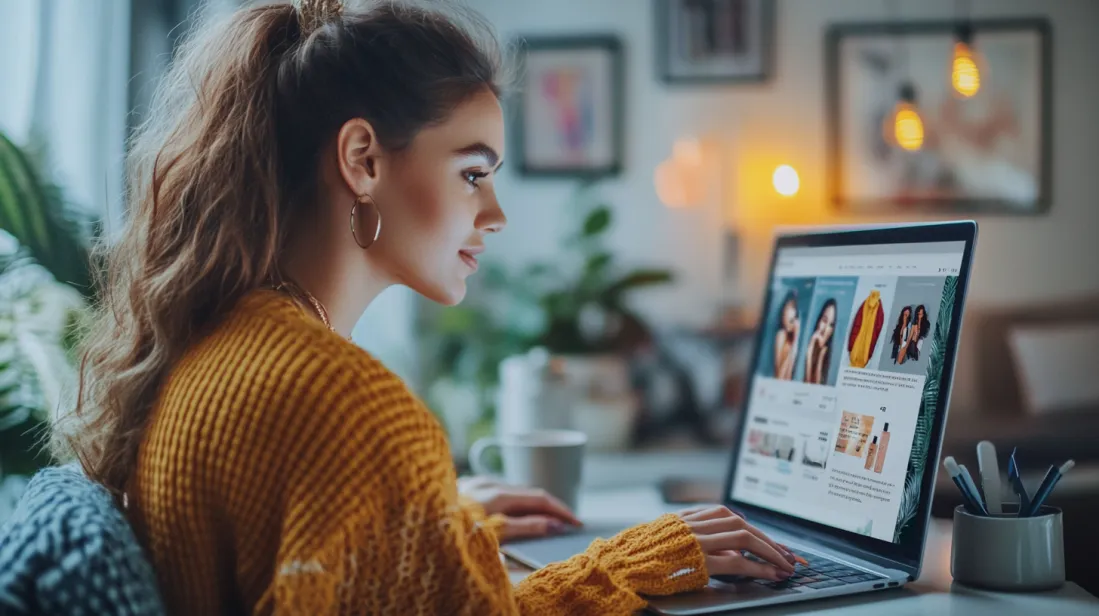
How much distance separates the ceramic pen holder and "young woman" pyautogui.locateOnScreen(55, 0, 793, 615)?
0.16m

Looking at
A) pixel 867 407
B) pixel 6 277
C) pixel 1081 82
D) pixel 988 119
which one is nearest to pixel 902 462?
pixel 867 407

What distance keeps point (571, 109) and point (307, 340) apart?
3197 millimetres

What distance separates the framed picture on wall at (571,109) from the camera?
150 inches

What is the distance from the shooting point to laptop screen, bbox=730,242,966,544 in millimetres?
874

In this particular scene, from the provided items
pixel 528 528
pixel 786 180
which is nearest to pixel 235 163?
pixel 528 528

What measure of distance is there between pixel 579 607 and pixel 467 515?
0.44 ft

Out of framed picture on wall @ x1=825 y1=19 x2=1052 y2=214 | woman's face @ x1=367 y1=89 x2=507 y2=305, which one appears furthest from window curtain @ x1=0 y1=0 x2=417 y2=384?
framed picture on wall @ x1=825 y1=19 x2=1052 y2=214

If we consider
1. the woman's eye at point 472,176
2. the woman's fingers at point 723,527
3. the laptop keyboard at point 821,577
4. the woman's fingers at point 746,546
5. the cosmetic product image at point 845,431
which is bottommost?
the laptop keyboard at point 821,577

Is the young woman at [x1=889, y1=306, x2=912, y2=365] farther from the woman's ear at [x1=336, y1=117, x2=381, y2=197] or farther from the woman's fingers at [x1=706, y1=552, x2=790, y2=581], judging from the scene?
the woman's ear at [x1=336, y1=117, x2=381, y2=197]

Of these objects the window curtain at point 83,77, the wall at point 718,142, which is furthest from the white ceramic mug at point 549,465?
the wall at point 718,142

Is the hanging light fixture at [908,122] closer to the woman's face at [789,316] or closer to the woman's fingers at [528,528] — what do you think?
the woman's face at [789,316]

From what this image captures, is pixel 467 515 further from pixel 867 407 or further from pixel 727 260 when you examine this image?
pixel 727 260

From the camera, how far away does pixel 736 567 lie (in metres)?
0.84

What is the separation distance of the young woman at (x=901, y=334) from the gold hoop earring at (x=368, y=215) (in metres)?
0.49
